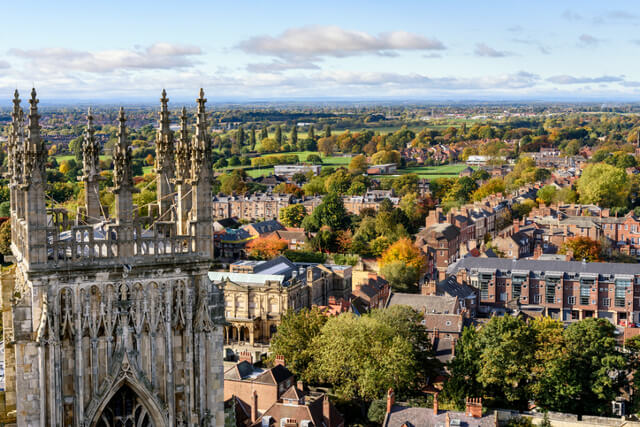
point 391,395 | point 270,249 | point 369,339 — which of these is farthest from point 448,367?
point 270,249

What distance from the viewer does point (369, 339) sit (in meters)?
55.9

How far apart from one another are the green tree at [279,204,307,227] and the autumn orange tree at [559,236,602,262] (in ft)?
143

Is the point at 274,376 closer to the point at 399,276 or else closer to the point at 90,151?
the point at 90,151

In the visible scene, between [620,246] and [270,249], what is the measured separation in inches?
2013

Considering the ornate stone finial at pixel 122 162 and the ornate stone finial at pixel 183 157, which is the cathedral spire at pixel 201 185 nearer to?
the ornate stone finial at pixel 183 157

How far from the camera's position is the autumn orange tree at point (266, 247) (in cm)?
10344

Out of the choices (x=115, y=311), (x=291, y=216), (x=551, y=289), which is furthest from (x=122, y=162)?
(x=291, y=216)

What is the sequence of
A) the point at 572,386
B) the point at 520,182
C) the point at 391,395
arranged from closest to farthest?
1. the point at 391,395
2. the point at 572,386
3. the point at 520,182

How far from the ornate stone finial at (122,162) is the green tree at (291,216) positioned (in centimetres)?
11124

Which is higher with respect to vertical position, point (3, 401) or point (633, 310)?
point (3, 401)

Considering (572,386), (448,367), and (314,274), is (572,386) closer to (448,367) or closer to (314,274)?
(448,367)

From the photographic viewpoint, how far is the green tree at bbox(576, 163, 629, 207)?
14288cm

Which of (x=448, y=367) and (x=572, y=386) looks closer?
(x=572, y=386)

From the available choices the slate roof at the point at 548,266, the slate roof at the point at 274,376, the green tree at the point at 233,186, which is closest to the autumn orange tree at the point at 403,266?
the slate roof at the point at 548,266
